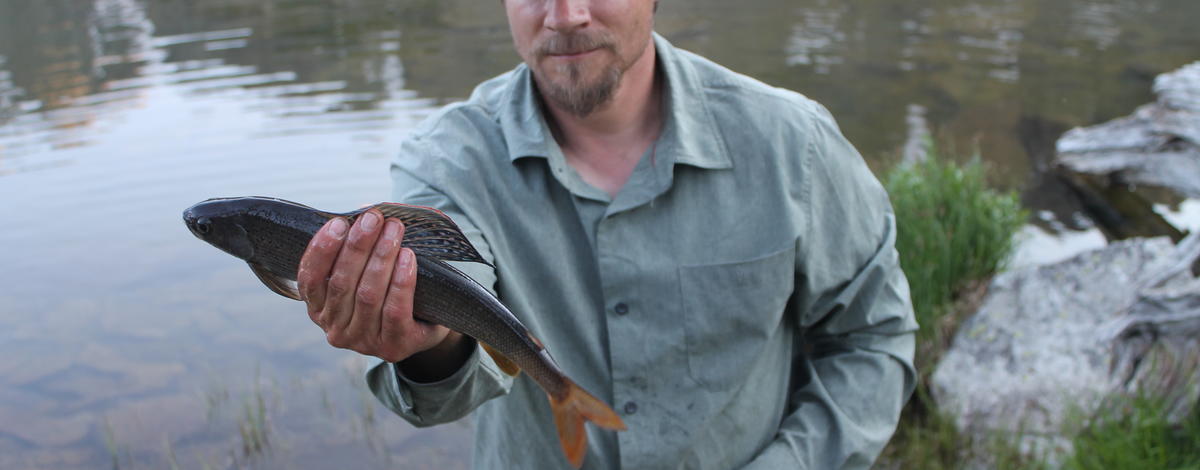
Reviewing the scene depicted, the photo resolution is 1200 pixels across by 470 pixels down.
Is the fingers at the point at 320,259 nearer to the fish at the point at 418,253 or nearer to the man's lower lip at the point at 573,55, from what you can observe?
the fish at the point at 418,253

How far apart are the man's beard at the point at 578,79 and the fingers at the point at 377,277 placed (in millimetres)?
1057

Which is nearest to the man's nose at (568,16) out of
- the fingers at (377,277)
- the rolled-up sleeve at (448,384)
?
the rolled-up sleeve at (448,384)

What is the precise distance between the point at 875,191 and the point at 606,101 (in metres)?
0.93

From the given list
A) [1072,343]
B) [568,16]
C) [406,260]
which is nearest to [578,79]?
[568,16]

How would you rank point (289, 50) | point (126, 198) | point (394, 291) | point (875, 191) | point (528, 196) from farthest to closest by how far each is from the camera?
1. point (289, 50)
2. point (126, 198)
3. point (875, 191)
4. point (528, 196)
5. point (394, 291)

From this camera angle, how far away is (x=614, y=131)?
2.91 metres

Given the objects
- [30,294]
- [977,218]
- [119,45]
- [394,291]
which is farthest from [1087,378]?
[119,45]

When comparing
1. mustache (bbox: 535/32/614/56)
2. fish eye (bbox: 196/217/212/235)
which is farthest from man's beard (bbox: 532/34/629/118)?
fish eye (bbox: 196/217/212/235)

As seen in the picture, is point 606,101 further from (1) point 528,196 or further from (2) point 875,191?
(2) point 875,191

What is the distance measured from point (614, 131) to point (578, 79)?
0.25m

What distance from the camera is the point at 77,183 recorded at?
10.0m

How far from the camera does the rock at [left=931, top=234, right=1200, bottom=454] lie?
12.2ft

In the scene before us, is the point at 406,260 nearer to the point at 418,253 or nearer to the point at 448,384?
the point at 418,253

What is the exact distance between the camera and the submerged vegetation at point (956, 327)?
3.46 metres
